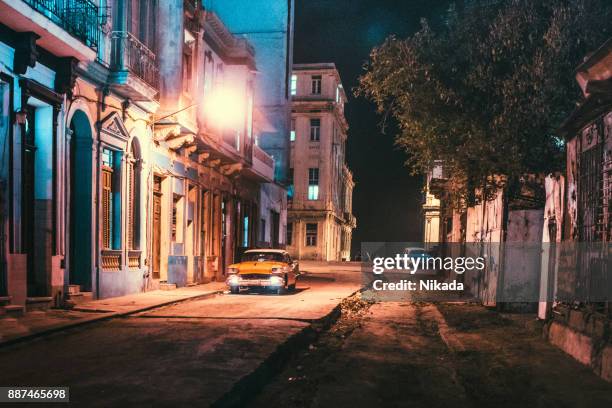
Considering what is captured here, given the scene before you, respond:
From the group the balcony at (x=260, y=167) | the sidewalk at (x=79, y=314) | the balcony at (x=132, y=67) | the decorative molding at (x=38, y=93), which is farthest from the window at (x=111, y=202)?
the balcony at (x=260, y=167)

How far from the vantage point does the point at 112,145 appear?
15.8 m

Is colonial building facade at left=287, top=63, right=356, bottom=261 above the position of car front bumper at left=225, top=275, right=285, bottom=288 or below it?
above

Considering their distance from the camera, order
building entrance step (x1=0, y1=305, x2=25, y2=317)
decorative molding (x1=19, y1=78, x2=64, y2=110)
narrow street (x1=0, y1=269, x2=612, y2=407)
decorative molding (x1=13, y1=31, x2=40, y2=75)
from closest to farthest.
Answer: narrow street (x1=0, y1=269, x2=612, y2=407) < building entrance step (x1=0, y1=305, x2=25, y2=317) < decorative molding (x1=13, y1=31, x2=40, y2=75) < decorative molding (x1=19, y1=78, x2=64, y2=110)

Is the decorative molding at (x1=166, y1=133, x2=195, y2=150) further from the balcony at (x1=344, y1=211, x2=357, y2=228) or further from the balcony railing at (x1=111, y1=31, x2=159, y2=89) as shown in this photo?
the balcony at (x1=344, y1=211, x2=357, y2=228)

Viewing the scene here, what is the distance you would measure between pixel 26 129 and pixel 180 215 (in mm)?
9049

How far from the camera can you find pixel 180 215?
21.3m

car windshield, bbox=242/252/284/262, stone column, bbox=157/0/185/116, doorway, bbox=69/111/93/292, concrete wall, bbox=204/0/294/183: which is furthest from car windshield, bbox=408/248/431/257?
doorway, bbox=69/111/93/292

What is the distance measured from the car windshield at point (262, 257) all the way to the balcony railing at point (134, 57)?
6.25m

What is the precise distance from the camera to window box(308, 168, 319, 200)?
56938 mm

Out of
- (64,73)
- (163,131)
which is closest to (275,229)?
(163,131)

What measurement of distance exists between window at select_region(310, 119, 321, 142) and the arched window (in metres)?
40.3

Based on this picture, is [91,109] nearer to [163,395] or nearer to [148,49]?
[148,49]

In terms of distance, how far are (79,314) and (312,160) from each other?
4602 centimetres

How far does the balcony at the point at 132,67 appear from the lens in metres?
15.1
